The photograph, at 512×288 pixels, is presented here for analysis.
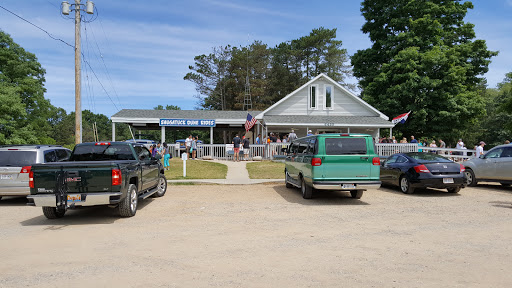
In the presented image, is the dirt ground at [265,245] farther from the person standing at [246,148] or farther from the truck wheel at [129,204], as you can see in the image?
the person standing at [246,148]

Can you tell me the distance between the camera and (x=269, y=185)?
1464 centimetres

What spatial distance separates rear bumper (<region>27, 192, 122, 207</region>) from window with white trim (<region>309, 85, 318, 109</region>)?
77.9ft

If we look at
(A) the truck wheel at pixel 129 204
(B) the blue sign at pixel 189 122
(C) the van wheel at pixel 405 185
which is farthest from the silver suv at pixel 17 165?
(B) the blue sign at pixel 189 122

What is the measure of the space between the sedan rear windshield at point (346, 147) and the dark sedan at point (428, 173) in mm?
2784

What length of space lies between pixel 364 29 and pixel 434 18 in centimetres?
681

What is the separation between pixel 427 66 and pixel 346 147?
81.7 ft

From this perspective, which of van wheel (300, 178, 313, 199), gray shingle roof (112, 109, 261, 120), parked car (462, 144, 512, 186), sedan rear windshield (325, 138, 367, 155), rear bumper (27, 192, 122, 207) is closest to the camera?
rear bumper (27, 192, 122, 207)

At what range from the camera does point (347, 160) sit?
1005 centimetres

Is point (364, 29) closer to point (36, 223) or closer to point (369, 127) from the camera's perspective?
point (369, 127)

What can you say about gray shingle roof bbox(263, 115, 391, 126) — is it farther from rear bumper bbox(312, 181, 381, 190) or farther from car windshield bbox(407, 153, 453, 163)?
rear bumper bbox(312, 181, 381, 190)

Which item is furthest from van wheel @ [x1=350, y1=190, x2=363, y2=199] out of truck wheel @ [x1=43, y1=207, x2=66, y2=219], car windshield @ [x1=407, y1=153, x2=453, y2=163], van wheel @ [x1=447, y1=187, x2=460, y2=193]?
truck wheel @ [x1=43, y1=207, x2=66, y2=219]

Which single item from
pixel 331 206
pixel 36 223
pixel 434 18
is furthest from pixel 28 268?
pixel 434 18

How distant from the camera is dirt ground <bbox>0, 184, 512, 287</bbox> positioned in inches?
177

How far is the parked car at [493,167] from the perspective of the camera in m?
12.6
